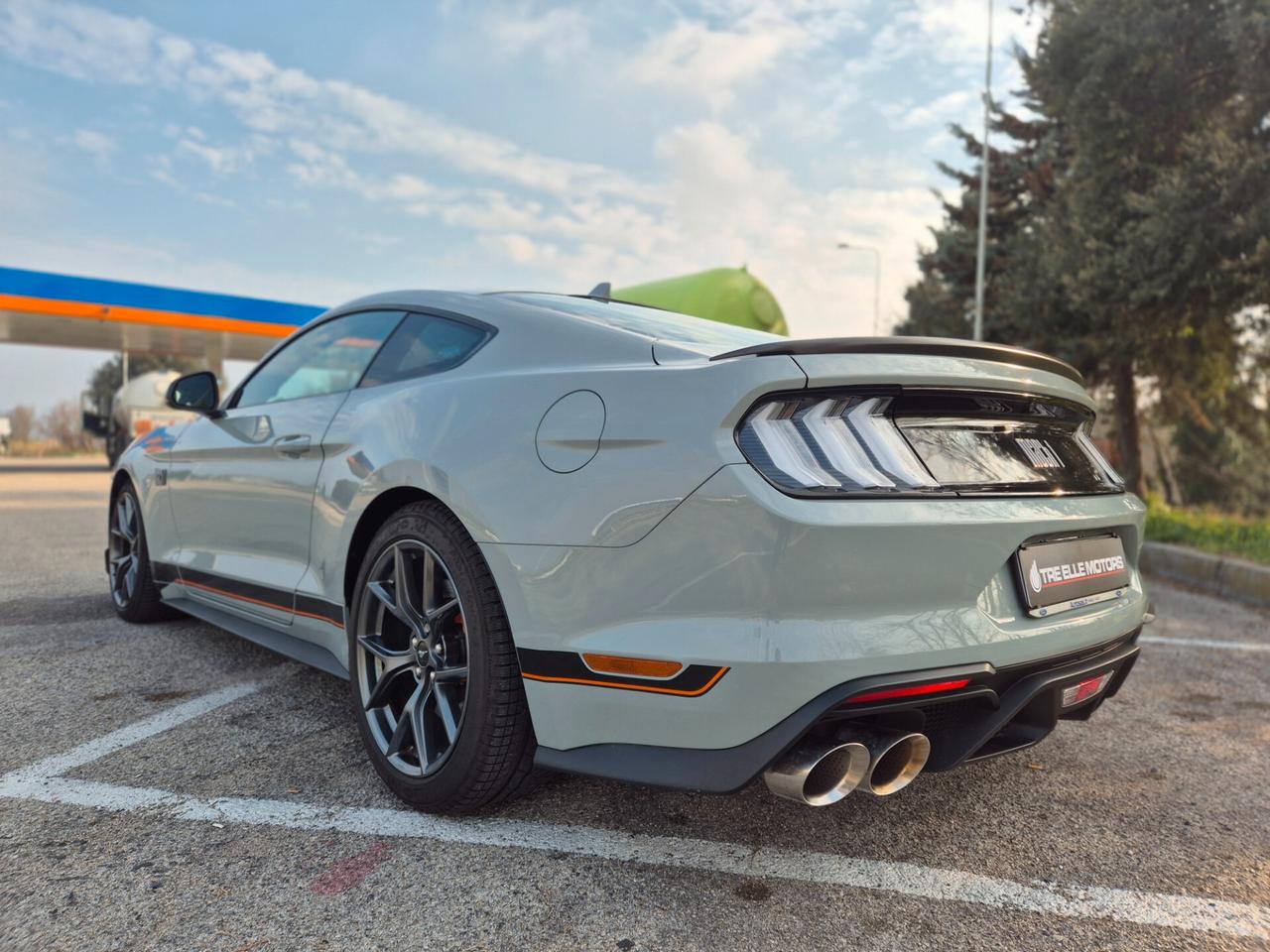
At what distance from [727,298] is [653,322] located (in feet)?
30.7

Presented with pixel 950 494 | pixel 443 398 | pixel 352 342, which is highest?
pixel 352 342

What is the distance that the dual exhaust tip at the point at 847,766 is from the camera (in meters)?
1.70

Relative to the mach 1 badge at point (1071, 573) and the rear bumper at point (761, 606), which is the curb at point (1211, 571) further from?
the rear bumper at point (761, 606)

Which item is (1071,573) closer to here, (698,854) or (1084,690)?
(1084,690)

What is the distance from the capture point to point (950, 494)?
185 centimetres

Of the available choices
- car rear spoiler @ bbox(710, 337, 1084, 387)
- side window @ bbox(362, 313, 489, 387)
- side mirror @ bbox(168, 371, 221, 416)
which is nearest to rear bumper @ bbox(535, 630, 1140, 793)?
car rear spoiler @ bbox(710, 337, 1084, 387)

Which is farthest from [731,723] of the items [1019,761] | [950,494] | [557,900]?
[1019,761]

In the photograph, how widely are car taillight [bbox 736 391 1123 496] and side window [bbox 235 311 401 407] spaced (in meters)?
1.53

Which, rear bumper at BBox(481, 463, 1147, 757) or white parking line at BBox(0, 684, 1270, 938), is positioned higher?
rear bumper at BBox(481, 463, 1147, 757)

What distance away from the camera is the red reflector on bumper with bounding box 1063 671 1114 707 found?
2.03 metres

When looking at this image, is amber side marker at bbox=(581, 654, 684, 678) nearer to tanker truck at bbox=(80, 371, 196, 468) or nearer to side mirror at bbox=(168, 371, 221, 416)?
side mirror at bbox=(168, 371, 221, 416)

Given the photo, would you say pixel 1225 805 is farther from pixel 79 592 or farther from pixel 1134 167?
pixel 1134 167

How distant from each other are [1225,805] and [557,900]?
1.88 m

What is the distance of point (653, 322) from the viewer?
2.44 metres
